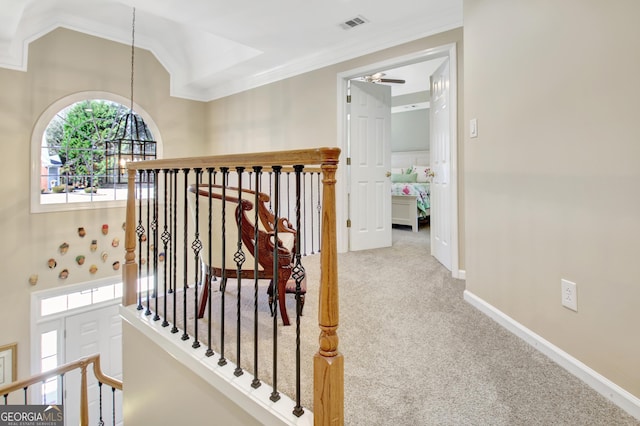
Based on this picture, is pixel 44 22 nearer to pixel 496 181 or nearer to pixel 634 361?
pixel 496 181

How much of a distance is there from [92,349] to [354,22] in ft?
17.8

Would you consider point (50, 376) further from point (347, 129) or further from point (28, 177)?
point (347, 129)

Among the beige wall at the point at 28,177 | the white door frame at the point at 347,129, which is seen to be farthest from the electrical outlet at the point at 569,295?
the beige wall at the point at 28,177

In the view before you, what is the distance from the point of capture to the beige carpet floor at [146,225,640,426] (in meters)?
1.28

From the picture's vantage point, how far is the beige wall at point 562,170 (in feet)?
4.25

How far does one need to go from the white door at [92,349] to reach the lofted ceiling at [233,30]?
336 cm

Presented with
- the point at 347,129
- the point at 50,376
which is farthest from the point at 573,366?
the point at 50,376

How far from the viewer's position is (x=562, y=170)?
1.58 metres

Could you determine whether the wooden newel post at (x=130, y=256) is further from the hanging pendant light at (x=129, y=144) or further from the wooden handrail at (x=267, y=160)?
the hanging pendant light at (x=129, y=144)

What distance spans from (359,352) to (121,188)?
4823 mm

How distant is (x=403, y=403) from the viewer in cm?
134

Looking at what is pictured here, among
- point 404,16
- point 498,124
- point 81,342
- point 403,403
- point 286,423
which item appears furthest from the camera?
point 81,342

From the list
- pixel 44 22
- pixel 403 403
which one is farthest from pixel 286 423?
pixel 44 22

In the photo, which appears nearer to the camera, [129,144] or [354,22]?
[354,22]
